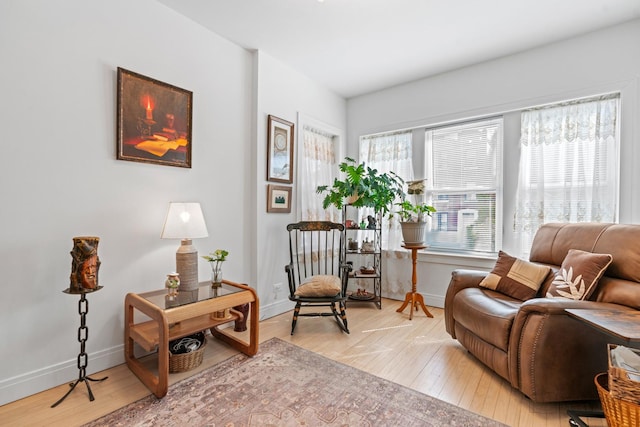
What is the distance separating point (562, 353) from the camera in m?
Result: 1.73

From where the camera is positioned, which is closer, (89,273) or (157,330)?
(89,273)

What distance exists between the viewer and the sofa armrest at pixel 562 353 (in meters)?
1.72

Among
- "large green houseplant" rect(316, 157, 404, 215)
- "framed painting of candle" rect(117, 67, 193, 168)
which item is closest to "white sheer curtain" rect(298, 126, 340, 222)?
"large green houseplant" rect(316, 157, 404, 215)

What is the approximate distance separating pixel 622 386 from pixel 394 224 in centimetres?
272

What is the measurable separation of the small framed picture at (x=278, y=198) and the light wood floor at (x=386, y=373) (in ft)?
3.90

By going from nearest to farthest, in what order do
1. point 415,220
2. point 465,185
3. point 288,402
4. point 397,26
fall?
point 288,402
point 397,26
point 415,220
point 465,185

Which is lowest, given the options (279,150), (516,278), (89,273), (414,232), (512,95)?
(516,278)

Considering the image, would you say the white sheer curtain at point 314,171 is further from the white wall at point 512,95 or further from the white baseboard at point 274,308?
the white baseboard at point 274,308

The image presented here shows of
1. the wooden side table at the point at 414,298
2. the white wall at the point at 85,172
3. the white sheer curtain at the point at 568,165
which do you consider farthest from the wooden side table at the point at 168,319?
the white sheer curtain at the point at 568,165

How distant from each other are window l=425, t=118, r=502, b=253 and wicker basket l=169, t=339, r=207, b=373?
2882 millimetres

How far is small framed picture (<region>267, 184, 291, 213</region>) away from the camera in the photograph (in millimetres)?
3293

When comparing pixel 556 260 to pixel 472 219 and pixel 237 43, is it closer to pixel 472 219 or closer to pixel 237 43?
pixel 472 219

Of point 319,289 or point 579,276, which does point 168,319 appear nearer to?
point 319,289

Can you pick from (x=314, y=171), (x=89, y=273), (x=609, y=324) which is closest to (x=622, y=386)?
(x=609, y=324)
